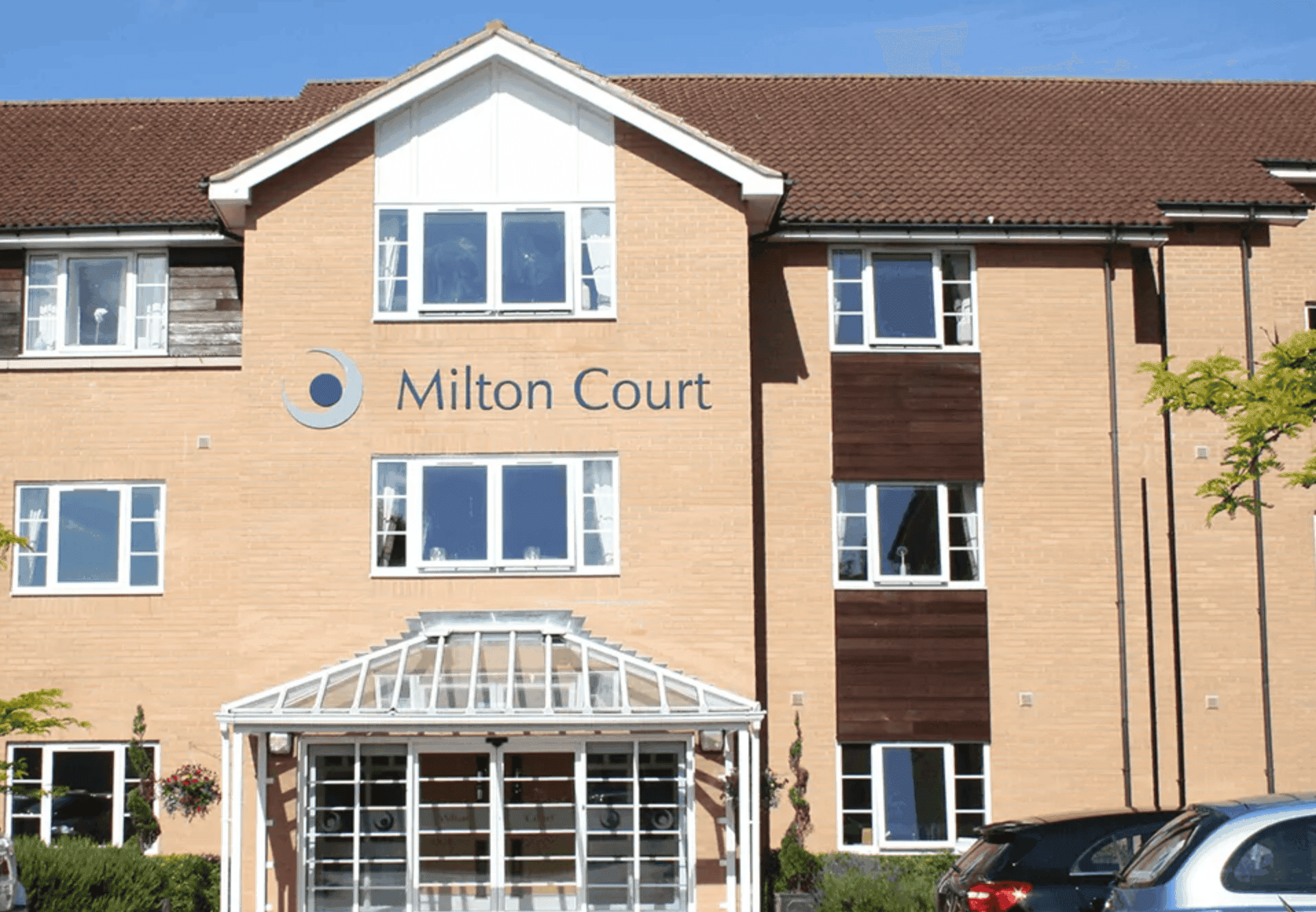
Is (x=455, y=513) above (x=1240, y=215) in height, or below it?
below

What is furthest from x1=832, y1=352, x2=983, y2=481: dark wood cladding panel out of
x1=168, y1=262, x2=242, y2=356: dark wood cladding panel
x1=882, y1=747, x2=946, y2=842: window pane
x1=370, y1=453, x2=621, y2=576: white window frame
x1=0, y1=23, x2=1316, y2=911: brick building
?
x1=168, y1=262, x2=242, y2=356: dark wood cladding panel

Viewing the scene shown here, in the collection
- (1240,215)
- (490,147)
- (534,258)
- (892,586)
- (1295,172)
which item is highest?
(1295,172)

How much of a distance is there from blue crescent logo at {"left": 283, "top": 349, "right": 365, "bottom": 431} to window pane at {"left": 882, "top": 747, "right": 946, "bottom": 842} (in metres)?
7.61

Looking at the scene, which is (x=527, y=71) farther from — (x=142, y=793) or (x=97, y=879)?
(x=97, y=879)

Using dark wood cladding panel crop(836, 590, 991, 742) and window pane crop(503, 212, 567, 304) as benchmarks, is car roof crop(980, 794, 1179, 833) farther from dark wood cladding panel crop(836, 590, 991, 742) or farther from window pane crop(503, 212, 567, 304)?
window pane crop(503, 212, 567, 304)

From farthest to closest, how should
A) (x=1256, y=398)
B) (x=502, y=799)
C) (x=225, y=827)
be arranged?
(x=502, y=799) → (x=225, y=827) → (x=1256, y=398)

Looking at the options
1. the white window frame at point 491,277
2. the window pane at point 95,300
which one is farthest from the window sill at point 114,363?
the white window frame at point 491,277

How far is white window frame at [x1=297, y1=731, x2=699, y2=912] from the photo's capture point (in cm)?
1845

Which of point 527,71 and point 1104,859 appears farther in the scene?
point 527,71

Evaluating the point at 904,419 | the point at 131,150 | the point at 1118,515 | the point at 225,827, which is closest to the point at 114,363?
the point at 131,150

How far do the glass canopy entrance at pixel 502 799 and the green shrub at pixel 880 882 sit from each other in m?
1.04

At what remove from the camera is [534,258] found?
19.5 m

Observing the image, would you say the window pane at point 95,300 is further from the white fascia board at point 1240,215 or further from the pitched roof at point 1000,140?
the white fascia board at point 1240,215

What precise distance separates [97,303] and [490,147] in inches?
216
